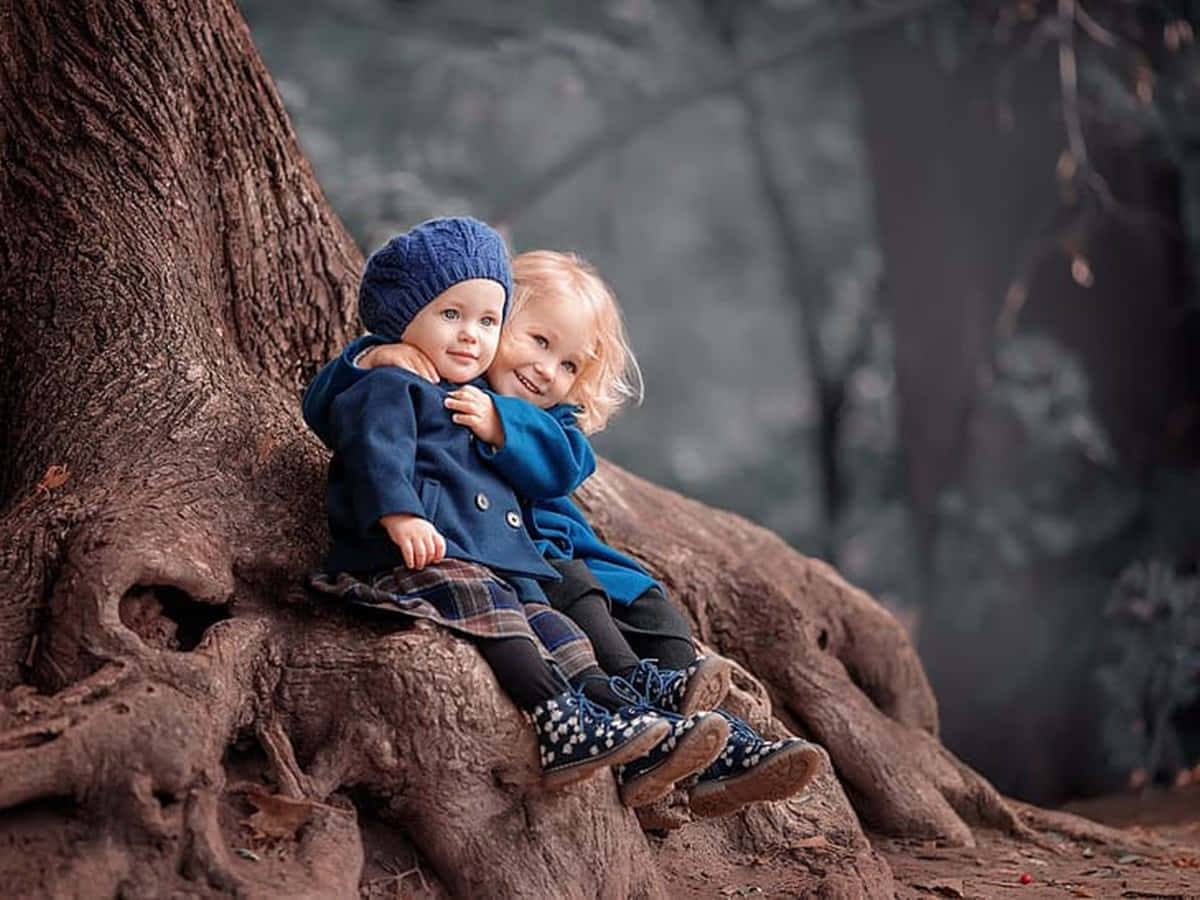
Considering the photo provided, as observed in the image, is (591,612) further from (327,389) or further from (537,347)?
(327,389)

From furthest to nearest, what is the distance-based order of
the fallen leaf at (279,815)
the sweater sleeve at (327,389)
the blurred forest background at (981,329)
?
the blurred forest background at (981,329) < the sweater sleeve at (327,389) < the fallen leaf at (279,815)

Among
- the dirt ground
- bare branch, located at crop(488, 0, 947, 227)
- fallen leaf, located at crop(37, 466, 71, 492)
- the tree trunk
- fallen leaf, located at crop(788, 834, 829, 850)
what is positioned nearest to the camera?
the tree trunk

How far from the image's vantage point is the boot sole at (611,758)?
8.88ft

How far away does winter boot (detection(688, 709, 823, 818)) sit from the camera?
290 cm

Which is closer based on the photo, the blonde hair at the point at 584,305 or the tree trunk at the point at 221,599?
the tree trunk at the point at 221,599

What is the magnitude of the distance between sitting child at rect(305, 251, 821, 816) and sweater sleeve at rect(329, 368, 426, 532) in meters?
0.09

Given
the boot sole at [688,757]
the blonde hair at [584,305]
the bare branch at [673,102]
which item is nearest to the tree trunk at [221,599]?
the boot sole at [688,757]

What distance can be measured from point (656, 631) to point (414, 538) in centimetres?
72

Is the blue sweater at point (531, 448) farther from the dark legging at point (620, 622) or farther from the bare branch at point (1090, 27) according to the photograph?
the bare branch at point (1090, 27)

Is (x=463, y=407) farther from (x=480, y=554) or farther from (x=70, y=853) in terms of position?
(x=70, y=853)

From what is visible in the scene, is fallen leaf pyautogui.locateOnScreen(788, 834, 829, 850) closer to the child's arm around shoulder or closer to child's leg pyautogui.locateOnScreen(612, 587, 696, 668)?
child's leg pyautogui.locateOnScreen(612, 587, 696, 668)

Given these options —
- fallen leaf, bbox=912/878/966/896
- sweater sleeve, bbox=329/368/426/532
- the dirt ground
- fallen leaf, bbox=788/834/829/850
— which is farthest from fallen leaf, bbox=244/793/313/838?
fallen leaf, bbox=912/878/966/896

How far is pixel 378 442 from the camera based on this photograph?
114 inches

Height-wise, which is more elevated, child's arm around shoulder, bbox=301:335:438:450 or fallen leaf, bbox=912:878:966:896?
child's arm around shoulder, bbox=301:335:438:450
